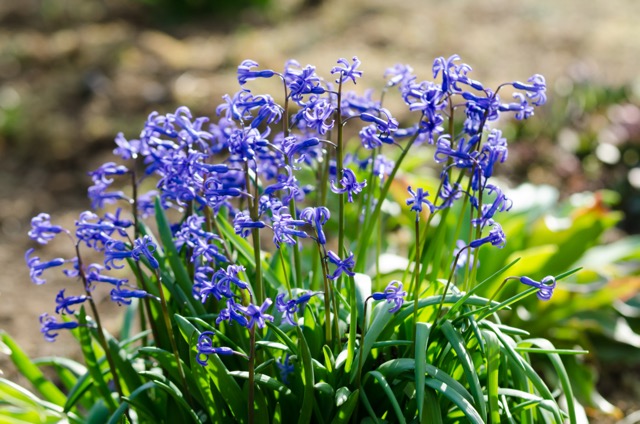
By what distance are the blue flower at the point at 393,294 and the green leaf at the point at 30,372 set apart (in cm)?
138

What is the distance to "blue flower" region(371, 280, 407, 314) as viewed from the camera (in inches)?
85.7

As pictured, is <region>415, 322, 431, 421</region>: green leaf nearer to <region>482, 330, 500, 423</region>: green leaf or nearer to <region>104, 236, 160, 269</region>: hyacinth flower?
<region>482, 330, 500, 423</region>: green leaf

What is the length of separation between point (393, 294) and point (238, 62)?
5.20m

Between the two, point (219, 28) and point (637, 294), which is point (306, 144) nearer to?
point (637, 294)

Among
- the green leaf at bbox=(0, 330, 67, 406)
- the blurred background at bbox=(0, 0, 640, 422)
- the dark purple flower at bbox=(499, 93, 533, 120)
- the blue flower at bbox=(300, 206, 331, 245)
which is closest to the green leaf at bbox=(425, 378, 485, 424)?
the blue flower at bbox=(300, 206, 331, 245)

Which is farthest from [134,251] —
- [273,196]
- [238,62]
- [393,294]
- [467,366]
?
[238,62]

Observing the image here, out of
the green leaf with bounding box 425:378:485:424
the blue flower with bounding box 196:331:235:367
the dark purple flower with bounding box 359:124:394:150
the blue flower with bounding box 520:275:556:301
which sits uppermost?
the dark purple flower with bounding box 359:124:394:150

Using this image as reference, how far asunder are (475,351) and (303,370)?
57 centimetres

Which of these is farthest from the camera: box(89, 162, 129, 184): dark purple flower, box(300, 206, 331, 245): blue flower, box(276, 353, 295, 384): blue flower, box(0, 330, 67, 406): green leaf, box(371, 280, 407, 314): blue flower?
box(0, 330, 67, 406): green leaf

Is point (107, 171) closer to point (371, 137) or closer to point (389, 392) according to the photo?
point (371, 137)

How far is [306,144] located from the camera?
2170mm

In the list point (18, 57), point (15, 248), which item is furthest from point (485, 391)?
point (18, 57)

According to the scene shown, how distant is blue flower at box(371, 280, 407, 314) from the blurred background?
2.11 meters

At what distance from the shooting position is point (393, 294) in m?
2.21
